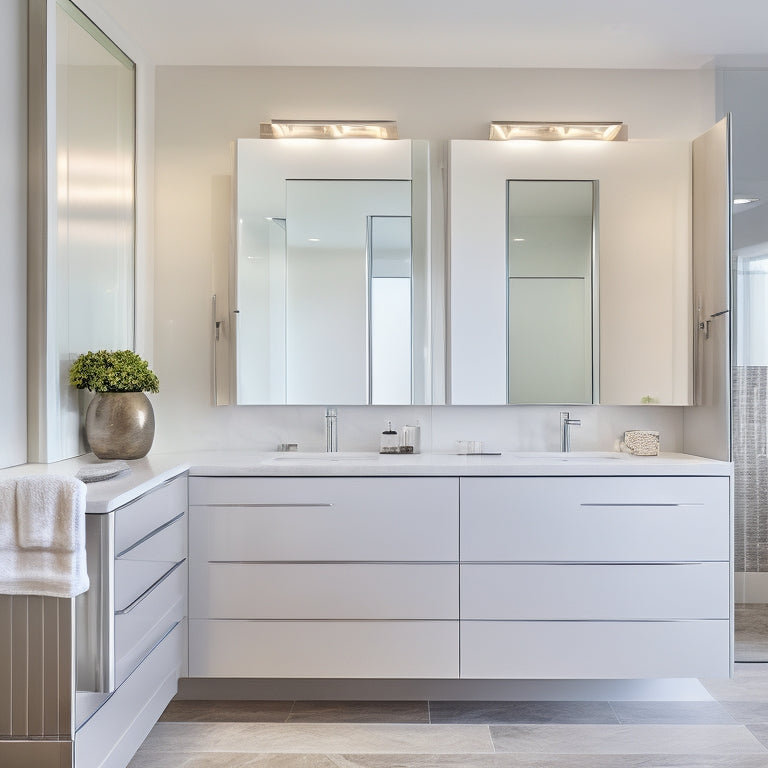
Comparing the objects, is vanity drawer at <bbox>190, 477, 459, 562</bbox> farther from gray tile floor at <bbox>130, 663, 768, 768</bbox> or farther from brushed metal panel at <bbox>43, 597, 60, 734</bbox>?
brushed metal panel at <bbox>43, 597, 60, 734</bbox>

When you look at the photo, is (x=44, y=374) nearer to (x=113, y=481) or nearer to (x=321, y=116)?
(x=113, y=481)

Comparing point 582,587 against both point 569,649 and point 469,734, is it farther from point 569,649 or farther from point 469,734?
point 469,734

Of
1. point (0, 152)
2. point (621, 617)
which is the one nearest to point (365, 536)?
point (621, 617)

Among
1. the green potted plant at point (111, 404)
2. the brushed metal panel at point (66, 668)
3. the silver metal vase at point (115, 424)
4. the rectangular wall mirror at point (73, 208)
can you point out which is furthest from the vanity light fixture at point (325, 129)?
the brushed metal panel at point (66, 668)

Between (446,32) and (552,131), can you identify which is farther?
(552,131)

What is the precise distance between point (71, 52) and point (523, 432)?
2.15 metres

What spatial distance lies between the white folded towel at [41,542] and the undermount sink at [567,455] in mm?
1653

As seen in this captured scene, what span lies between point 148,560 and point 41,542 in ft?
1.48

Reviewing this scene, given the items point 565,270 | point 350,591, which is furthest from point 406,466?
point 565,270

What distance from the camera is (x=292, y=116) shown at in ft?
9.57

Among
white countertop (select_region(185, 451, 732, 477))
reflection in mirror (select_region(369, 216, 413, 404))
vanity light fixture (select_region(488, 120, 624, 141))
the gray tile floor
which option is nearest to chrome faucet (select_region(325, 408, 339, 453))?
reflection in mirror (select_region(369, 216, 413, 404))

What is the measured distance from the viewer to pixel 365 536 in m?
2.41

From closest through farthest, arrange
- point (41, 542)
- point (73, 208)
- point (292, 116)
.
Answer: point (41, 542) → point (73, 208) → point (292, 116)

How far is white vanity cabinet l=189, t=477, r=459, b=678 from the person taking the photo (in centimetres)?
241
